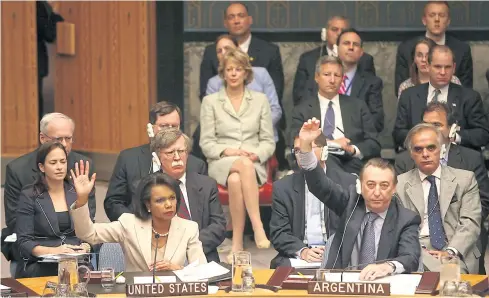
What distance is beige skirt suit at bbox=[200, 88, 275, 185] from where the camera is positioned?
831 cm

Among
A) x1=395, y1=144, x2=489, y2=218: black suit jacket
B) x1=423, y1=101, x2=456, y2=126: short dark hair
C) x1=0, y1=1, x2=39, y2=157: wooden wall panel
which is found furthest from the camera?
x1=0, y1=1, x2=39, y2=157: wooden wall panel

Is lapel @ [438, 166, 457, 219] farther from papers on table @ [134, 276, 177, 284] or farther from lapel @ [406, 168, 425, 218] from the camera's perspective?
papers on table @ [134, 276, 177, 284]

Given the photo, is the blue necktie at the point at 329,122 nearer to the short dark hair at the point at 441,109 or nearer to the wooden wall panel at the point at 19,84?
the short dark hair at the point at 441,109

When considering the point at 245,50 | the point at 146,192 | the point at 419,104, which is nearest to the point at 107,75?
the point at 245,50

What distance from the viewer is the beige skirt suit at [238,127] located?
27.3 ft

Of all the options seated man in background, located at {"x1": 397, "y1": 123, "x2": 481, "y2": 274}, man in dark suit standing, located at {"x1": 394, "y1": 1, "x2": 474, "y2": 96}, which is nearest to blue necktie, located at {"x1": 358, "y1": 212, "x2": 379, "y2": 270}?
seated man in background, located at {"x1": 397, "y1": 123, "x2": 481, "y2": 274}

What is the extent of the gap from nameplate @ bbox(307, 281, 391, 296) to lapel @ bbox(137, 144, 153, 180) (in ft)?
6.92

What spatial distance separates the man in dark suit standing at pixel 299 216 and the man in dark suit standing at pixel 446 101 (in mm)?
1492

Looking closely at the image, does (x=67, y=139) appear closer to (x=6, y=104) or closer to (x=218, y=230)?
(x=218, y=230)

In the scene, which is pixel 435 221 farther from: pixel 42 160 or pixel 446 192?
pixel 42 160

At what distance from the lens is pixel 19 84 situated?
420 inches

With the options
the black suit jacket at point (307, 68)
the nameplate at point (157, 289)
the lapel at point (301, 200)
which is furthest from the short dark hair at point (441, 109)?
the nameplate at point (157, 289)

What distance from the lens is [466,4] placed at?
31.6 feet

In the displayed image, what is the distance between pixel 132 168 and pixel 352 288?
2.25 meters
